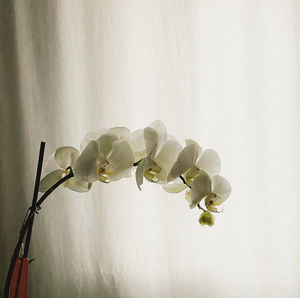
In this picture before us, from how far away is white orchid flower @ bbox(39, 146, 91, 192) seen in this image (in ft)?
2.33

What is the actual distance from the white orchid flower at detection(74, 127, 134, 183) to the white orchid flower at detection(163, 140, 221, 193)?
68 mm

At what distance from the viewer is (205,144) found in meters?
1.50

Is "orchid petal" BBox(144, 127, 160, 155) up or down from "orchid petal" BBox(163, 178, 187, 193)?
up

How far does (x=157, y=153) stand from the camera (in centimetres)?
68

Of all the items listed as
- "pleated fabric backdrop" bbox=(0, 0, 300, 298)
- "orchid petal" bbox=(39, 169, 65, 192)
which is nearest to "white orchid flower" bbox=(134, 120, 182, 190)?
"orchid petal" bbox=(39, 169, 65, 192)

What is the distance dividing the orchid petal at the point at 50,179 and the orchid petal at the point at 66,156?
Answer: 0.01 meters

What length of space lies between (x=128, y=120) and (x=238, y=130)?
35 cm

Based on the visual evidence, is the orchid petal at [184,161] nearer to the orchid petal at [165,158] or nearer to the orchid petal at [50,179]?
the orchid petal at [165,158]

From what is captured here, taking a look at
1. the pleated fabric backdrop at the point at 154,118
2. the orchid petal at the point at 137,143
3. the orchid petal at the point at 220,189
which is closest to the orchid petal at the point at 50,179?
the orchid petal at the point at 137,143

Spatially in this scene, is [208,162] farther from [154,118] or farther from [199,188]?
[154,118]

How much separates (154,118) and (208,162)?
0.86 m

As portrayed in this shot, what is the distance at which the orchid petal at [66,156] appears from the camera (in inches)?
28.0

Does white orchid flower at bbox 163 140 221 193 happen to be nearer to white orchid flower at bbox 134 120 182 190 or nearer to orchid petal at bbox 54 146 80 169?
white orchid flower at bbox 134 120 182 190

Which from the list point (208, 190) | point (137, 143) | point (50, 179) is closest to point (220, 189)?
point (208, 190)
